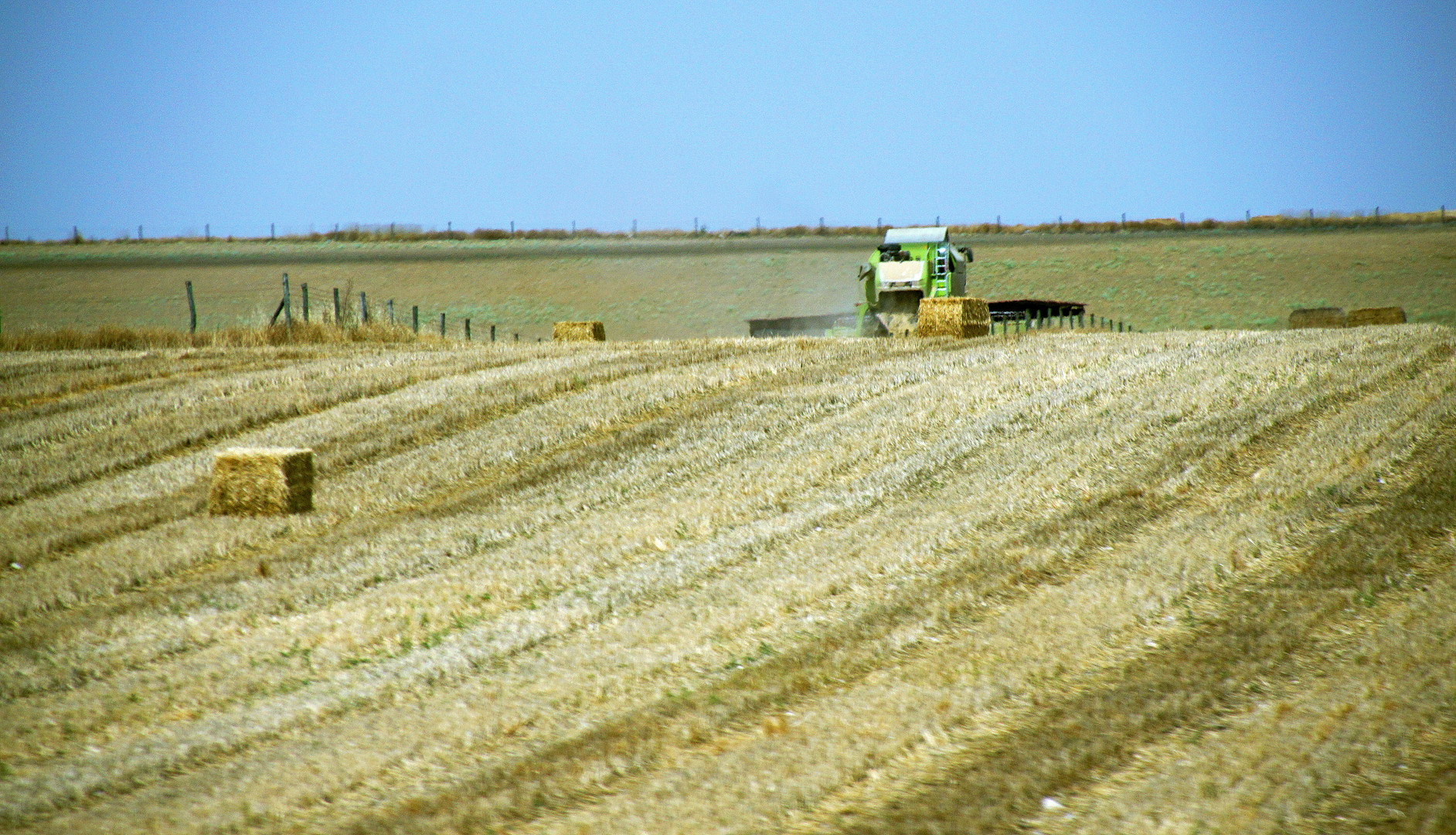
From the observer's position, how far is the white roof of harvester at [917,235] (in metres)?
28.1

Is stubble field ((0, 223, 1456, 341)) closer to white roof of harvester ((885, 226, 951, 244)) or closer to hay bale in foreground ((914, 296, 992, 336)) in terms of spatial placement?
white roof of harvester ((885, 226, 951, 244))

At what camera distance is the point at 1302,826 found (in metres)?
3.81

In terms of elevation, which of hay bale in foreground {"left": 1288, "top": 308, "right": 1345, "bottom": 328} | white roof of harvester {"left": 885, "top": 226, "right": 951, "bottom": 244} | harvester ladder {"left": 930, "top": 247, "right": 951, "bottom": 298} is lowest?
hay bale in foreground {"left": 1288, "top": 308, "right": 1345, "bottom": 328}

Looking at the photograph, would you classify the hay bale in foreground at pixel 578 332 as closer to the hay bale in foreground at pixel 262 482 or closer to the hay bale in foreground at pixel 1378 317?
the hay bale in foreground at pixel 262 482

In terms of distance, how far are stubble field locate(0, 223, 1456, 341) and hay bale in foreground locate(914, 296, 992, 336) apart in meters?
26.8

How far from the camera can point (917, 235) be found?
28.2 m

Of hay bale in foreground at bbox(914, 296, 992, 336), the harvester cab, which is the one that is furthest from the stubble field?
hay bale in foreground at bbox(914, 296, 992, 336)

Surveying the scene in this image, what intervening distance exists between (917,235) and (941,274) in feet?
3.89

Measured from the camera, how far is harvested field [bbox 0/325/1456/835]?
4.25 m

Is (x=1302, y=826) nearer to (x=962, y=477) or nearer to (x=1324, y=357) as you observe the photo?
(x=962, y=477)

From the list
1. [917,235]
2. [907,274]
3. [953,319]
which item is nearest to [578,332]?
[953,319]

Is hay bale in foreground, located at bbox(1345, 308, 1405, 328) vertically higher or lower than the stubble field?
lower

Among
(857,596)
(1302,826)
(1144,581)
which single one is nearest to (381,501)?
(857,596)

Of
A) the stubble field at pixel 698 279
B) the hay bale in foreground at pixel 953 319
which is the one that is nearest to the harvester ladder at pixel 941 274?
the hay bale in foreground at pixel 953 319
